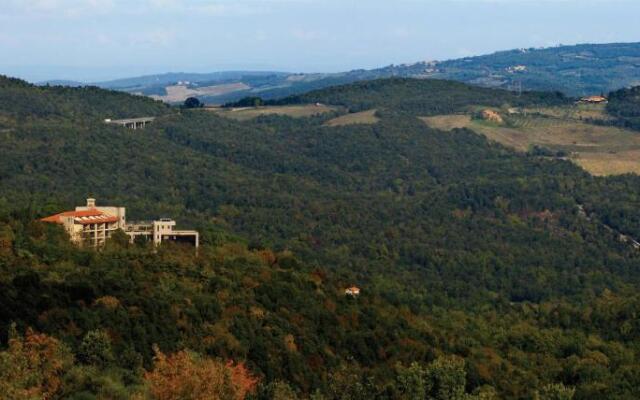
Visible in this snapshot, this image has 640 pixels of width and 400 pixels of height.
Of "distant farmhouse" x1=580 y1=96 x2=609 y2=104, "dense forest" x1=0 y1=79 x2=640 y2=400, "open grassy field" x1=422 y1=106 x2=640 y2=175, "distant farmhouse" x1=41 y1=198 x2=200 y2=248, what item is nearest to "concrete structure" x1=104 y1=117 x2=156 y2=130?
"dense forest" x1=0 y1=79 x2=640 y2=400

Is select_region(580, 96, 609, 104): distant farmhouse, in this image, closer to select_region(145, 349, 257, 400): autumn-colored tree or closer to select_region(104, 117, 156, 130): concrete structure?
select_region(104, 117, 156, 130): concrete structure

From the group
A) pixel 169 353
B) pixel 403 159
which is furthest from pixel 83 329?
pixel 403 159

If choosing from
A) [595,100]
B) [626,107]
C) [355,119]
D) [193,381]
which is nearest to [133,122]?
[355,119]

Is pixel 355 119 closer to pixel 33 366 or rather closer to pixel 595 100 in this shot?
pixel 595 100

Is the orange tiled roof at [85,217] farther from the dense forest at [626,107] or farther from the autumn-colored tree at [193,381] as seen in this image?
the dense forest at [626,107]

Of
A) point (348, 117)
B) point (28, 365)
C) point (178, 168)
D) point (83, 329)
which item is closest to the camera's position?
point (28, 365)

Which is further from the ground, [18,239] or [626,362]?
[18,239]

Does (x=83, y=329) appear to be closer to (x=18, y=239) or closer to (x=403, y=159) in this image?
(x=18, y=239)
